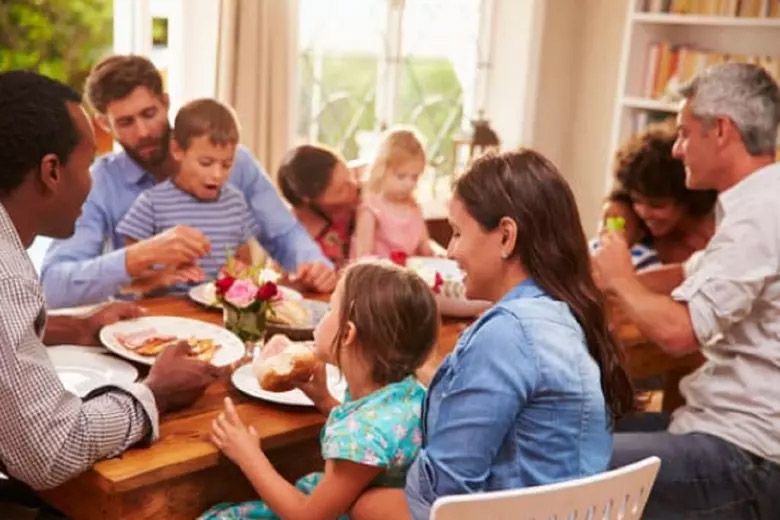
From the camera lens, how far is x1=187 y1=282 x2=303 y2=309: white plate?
219 cm

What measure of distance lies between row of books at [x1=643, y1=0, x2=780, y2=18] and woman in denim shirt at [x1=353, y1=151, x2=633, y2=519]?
9.86 ft

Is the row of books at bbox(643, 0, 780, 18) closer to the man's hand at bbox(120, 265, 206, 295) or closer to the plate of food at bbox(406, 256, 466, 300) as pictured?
the plate of food at bbox(406, 256, 466, 300)

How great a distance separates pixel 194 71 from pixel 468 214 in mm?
2293

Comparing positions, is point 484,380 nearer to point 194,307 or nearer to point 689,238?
point 194,307

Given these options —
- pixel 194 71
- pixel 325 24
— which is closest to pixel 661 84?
pixel 325 24

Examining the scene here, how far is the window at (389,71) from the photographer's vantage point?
4125mm

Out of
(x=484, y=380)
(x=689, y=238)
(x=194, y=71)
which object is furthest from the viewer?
(x=194, y=71)

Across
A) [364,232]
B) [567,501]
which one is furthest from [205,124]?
[567,501]

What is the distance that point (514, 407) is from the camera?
1.34m

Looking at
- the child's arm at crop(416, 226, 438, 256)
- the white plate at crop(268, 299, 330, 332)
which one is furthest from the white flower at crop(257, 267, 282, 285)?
the child's arm at crop(416, 226, 438, 256)

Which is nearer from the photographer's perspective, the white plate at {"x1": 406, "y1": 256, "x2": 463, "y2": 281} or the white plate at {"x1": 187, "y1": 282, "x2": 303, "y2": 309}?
the white plate at {"x1": 187, "y1": 282, "x2": 303, "y2": 309}

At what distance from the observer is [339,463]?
1.46 meters

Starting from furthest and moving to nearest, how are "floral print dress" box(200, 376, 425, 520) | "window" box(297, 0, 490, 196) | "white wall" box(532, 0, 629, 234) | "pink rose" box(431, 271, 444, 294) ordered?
"white wall" box(532, 0, 629, 234), "window" box(297, 0, 490, 196), "pink rose" box(431, 271, 444, 294), "floral print dress" box(200, 376, 425, 520)

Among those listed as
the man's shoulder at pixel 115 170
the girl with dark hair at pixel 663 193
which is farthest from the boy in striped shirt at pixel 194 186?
the girl with dark hair at pixel 663 193
